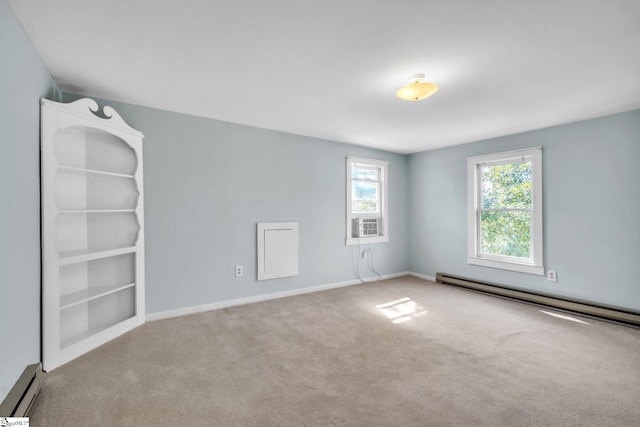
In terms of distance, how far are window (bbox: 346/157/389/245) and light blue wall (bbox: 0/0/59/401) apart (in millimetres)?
3546

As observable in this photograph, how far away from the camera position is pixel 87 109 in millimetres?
2373

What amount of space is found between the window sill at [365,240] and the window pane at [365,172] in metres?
1.03

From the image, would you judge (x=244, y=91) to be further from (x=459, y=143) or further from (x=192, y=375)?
(x=459, y=143)

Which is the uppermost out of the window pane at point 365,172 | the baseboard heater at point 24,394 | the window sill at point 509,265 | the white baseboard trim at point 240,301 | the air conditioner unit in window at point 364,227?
the window pane at point 365,172

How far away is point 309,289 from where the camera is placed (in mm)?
4102

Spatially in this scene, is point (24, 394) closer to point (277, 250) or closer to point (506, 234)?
point (277, 250)

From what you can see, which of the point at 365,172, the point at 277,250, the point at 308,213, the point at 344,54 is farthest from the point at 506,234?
the point at 344,54

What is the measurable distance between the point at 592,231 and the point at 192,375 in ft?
14.3

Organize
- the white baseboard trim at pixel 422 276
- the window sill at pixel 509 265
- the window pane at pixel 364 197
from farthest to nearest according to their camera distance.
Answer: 1. the white baseboard trim at pixel 422 276
2. the window pane at pixel 364 197
3. the window sill at pixel 509 265

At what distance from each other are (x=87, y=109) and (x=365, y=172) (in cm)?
374

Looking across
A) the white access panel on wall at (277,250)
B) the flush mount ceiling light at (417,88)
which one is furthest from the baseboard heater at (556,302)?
the flush mount ceiling light at (417,88)

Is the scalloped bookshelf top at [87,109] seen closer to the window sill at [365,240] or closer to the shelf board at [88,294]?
the shelf board at [88,294]

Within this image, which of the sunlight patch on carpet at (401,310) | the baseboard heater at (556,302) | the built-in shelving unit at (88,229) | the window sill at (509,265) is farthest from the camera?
the window sill at (509,265)

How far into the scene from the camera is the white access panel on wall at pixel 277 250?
369 centimetres
